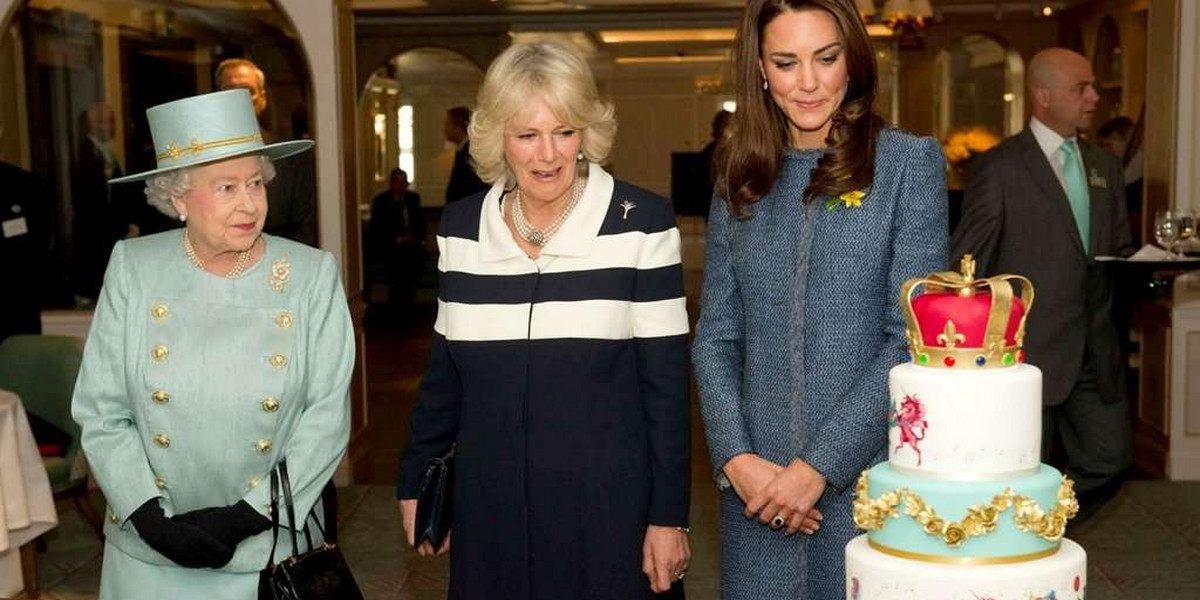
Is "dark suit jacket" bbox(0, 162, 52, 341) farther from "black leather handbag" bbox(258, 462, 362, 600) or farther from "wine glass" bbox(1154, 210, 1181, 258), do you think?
"wine glass" bbox(1154, 210, 1181, 258)

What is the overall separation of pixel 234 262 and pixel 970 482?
58.2 inches

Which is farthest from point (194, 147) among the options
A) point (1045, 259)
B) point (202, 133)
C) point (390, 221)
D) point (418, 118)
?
point (418, 118)

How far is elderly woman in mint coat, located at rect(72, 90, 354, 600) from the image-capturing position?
282cm

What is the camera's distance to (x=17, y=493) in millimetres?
5078

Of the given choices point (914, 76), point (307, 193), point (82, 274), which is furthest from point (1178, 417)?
point (914, 76)

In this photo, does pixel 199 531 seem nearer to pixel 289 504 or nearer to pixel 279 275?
pixel 289 504

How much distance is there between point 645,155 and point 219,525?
15.1 meters

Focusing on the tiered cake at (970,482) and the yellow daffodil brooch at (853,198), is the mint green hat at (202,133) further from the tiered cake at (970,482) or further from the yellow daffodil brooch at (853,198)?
the tiered cake at (970,482)

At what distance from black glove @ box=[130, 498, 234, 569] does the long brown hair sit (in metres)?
1.12

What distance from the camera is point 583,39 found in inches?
640

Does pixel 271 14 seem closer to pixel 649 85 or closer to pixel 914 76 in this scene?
pixel 649 85

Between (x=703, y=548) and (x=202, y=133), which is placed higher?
(x=202, y=133)

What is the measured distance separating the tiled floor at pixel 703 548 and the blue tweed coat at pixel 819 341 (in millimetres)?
2712

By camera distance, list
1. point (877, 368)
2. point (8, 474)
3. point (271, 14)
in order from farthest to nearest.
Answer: point (271, 14) < point (8, 474) < point (877, 368)
